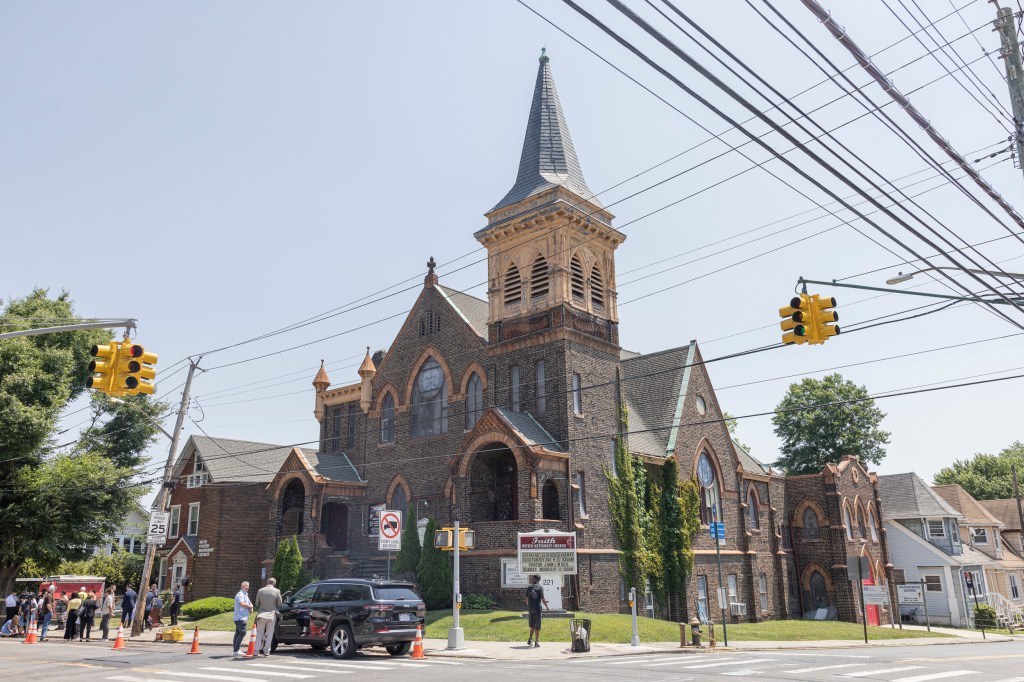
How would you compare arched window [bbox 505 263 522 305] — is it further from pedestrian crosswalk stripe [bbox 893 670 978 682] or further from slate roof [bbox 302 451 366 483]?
pedestrian crosswalk stripe [bbox 893 670 978 682]

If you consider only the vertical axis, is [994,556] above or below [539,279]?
below

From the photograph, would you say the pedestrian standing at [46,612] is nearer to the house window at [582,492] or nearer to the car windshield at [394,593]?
the car windshield at [394,593]

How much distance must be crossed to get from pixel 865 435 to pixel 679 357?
33.7 m

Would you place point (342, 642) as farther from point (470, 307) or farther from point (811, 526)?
point (811, 526)

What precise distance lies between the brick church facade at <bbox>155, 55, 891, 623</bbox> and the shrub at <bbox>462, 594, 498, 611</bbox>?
1.21 feet

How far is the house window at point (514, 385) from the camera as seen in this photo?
109 feet

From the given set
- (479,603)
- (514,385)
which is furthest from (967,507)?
(479,603)

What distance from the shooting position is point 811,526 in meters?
42.4

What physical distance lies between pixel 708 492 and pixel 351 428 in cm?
1848

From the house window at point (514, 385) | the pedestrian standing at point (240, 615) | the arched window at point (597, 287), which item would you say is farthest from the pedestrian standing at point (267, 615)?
the arched window at point (597, 287)

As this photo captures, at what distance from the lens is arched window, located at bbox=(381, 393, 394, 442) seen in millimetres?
38969

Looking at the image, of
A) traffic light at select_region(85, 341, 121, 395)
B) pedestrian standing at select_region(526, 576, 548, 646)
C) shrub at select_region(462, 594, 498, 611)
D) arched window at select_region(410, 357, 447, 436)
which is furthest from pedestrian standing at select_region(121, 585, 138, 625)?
traffic light at select_region(85, 341, 121, 395)

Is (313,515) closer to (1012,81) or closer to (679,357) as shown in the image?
(679,357)

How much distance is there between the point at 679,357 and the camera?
39562 millimetres
